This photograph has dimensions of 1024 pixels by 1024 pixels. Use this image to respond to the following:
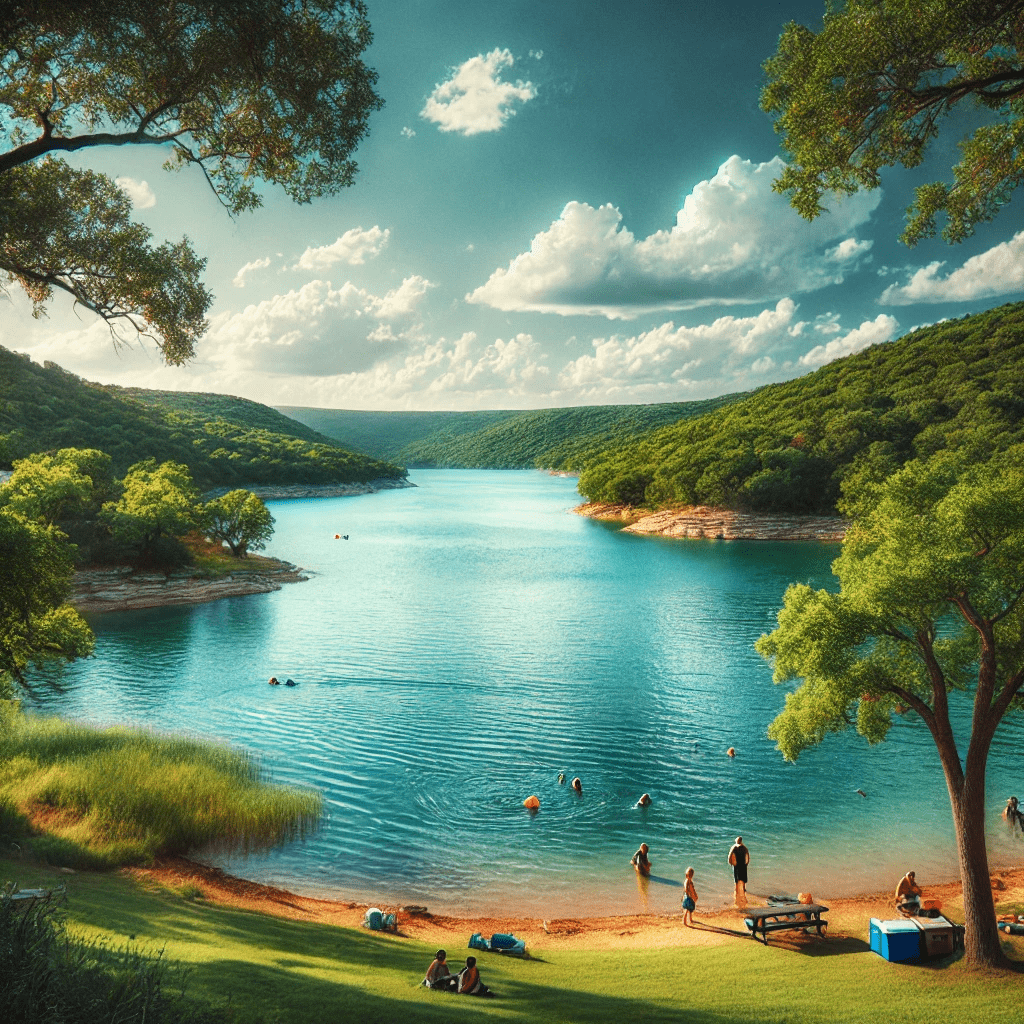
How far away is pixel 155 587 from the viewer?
58719mm

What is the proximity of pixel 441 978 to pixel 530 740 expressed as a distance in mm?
17814

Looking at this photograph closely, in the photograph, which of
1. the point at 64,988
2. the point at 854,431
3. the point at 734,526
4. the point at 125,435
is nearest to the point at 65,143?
the point at 64,988

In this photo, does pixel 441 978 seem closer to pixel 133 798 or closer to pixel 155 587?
pixel 133 798

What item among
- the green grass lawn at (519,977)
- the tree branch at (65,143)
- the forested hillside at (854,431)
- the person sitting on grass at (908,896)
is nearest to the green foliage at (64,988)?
the green grass lawn at (519,977)

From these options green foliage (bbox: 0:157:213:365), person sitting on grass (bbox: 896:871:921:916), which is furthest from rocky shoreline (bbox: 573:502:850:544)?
green foliage (bbox: 0:157:213:365)

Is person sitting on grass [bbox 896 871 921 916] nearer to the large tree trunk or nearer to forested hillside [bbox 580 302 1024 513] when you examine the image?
the large tree trunk

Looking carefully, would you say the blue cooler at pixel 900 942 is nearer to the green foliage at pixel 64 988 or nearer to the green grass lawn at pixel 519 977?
the green grass lawn at pixel 519 977

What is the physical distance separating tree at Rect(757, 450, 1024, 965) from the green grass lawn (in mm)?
2342

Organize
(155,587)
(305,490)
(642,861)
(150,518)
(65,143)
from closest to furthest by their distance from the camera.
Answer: (65,143) < (642,861) < (150,518) < (155,587) < (305,490)

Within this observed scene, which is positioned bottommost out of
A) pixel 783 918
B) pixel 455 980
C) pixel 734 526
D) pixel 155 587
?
pixel 783 918

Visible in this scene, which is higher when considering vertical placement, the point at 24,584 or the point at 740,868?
the point at 24,584

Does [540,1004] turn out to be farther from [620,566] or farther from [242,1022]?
[620,566]

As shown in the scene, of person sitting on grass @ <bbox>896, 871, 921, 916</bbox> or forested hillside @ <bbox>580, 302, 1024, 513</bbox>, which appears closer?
person sitting on grass @ <bbox>896, 871, 921, 916</bbox>

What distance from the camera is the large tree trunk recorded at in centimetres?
1409
